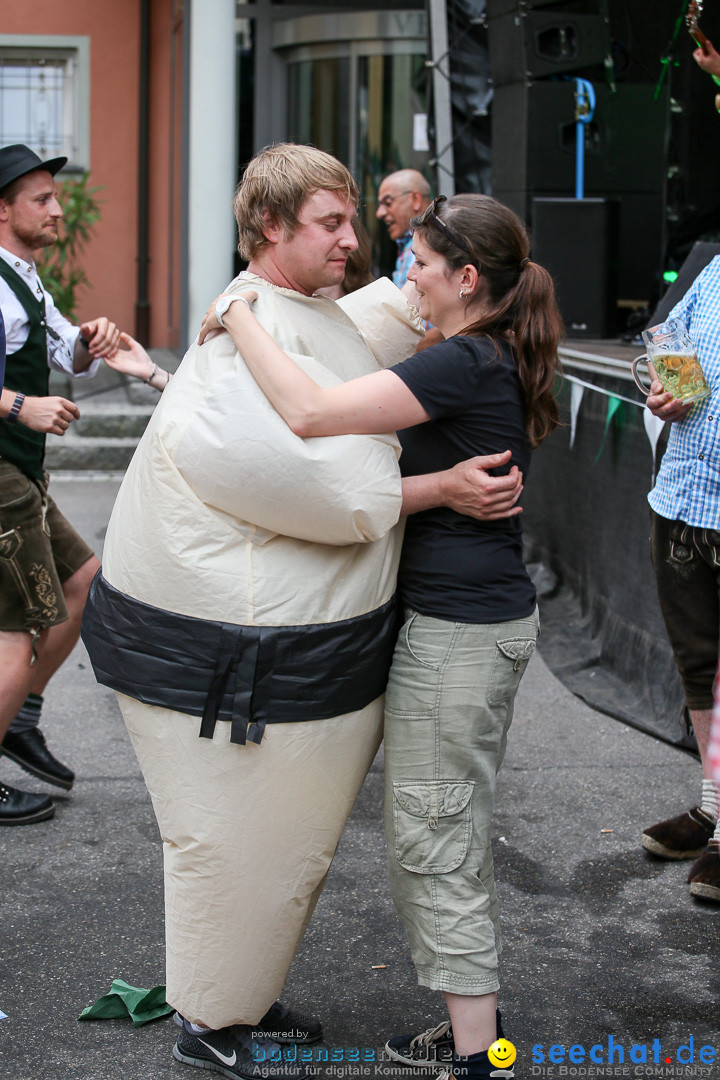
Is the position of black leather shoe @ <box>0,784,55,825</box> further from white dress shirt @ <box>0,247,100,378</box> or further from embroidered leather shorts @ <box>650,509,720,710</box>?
embroidered leather shorts @ <box>650,509,720,710</box>

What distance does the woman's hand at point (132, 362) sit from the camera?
3326mm

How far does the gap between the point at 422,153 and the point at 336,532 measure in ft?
30.2

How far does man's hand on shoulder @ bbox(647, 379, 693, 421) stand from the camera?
3.01m

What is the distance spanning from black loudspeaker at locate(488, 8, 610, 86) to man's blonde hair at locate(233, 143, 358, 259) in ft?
17.3

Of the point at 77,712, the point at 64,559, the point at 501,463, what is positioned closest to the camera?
the point at 501,463

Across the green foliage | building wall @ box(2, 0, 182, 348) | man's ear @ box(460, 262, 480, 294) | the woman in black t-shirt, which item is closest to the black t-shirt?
the woman in black t-shirt

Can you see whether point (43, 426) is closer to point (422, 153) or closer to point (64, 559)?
point (64, 559)

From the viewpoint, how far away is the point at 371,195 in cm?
1091

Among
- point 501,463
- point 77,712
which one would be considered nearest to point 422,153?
point 77,712

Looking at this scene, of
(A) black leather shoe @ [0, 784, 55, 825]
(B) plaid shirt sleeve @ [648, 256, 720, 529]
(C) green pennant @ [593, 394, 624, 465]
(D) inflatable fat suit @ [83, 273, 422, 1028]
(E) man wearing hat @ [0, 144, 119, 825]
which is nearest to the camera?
(D) inflatable fat suit @ [83, 273, 422, 1028]

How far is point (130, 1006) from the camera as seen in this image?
2.65 meters

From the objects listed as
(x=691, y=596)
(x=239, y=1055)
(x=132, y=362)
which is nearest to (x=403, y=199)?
(x=132, y=362)

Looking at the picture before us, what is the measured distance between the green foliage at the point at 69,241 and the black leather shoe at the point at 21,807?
661 cm

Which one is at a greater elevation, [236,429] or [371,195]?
[371,195]
